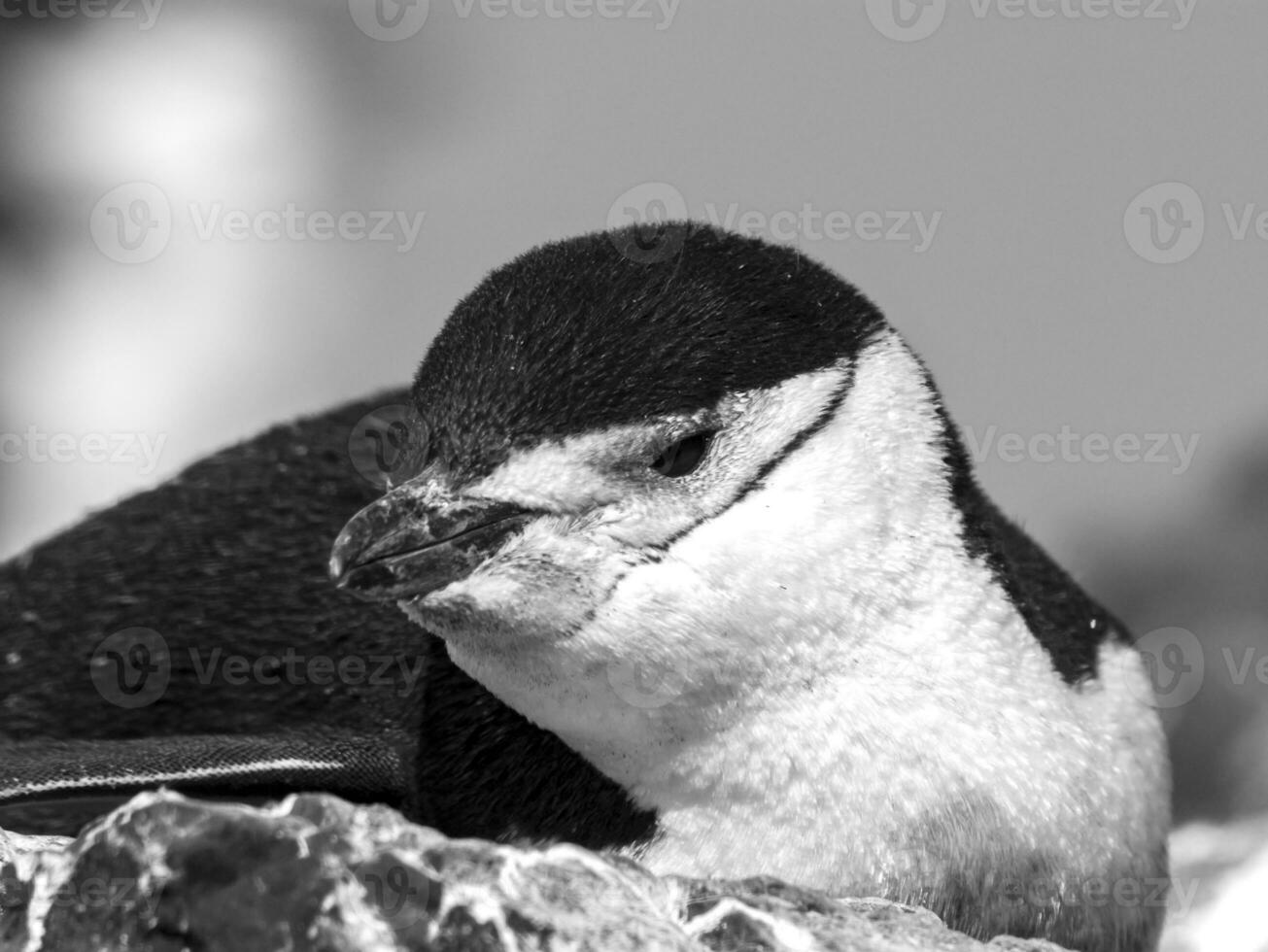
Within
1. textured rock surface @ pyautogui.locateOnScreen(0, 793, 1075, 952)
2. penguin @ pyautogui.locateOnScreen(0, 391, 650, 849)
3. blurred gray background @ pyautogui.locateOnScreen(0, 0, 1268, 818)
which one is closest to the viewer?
textured rock surface @ pyautogui.locateOnScreen(0, 793, 1075, 952)

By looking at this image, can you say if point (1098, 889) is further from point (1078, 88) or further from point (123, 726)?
point (1078, 88)

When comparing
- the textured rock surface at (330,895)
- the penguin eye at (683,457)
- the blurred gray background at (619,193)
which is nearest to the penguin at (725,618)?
the penguin eye at (683,457)

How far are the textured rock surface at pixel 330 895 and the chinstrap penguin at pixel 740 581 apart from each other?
0.44m

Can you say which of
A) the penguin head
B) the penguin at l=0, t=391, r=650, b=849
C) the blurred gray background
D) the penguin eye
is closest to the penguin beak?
the penguin head

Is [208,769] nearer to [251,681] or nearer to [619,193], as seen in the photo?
[251,681]

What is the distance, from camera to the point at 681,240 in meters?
2.45

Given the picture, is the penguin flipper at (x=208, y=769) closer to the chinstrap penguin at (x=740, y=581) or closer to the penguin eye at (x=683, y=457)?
the chinstrap penguin at (x=740, y=581)

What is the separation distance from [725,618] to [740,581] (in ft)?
0.17

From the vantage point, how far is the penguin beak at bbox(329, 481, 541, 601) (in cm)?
220

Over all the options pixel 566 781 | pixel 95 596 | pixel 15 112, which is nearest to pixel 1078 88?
pixel 15 112

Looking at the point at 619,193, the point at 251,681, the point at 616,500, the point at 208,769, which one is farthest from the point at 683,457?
the point at 619,193

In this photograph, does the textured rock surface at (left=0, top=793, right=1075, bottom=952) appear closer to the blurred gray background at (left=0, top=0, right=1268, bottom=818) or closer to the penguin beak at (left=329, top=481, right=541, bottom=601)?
the penguin beak at (left=329, top=481, right=541, bottom=601)

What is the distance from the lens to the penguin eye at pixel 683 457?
2260 mm

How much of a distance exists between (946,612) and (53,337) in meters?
8.11
